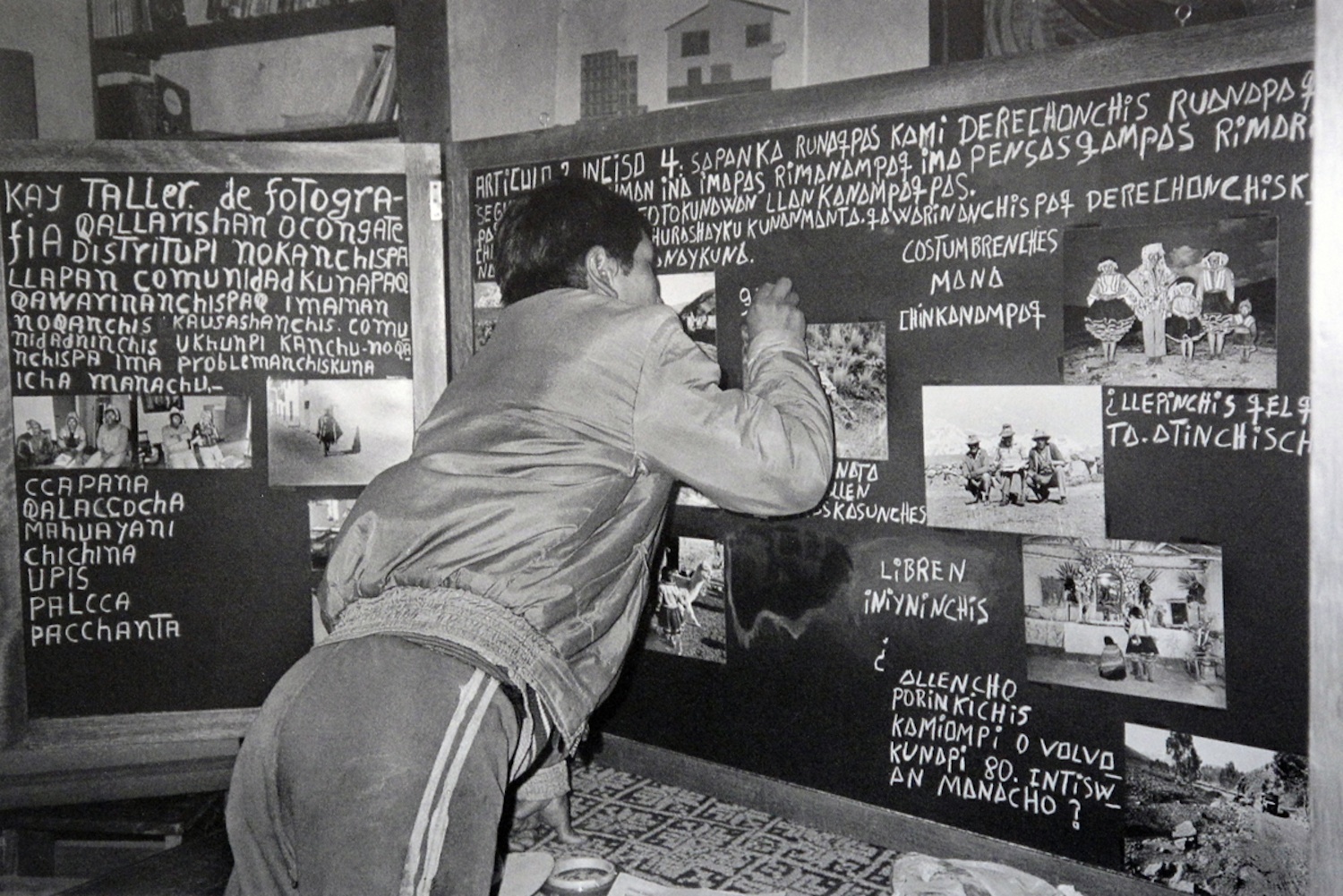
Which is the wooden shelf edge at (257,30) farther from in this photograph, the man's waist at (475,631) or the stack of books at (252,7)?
the man's waist at (475,631)

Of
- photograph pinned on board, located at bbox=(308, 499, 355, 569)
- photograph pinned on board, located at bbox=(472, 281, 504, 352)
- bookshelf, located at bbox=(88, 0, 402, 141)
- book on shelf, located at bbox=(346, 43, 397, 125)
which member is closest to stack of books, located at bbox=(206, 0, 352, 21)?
bookshelf, located at bbox=(88, 0, 402, 141)

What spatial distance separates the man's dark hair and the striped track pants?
0.72m

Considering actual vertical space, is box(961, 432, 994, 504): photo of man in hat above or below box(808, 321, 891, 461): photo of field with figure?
below

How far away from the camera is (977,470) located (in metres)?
2.11

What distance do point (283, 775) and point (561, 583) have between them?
51cm

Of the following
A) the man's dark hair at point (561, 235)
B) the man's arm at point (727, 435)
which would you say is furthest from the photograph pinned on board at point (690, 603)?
the man's dark hair at point (561, 235)

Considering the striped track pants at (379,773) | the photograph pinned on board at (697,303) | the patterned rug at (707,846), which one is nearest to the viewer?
the striped track pants at (379,773)

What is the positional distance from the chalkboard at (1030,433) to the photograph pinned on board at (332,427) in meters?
0.89

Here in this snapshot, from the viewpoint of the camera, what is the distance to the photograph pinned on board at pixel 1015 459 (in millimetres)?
1979

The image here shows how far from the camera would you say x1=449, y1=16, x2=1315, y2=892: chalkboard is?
71.1 inches

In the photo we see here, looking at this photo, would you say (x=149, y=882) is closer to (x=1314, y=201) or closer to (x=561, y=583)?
(x=561, y=583)

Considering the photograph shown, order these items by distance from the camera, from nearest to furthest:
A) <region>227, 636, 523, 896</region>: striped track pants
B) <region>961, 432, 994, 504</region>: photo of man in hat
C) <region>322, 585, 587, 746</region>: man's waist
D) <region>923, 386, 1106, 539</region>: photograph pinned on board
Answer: <region>227, 636, 523, 896</region>: striped track pants
<region>322, 585, 587, 746</region>: man's waist
<region>923, 386, 1106, 539</region>: photograph pinned on board
<region>961, 432, 994, 504</region>: photo of man in hat

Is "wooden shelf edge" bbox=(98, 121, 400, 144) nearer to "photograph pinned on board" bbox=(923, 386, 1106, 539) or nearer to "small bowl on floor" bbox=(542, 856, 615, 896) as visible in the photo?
"photograph pinned on board" bbox=(923, 386, 1106, 539)

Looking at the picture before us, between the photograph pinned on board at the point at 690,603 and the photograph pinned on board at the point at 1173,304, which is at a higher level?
the photograph pinned on board at the point at 1173,304
